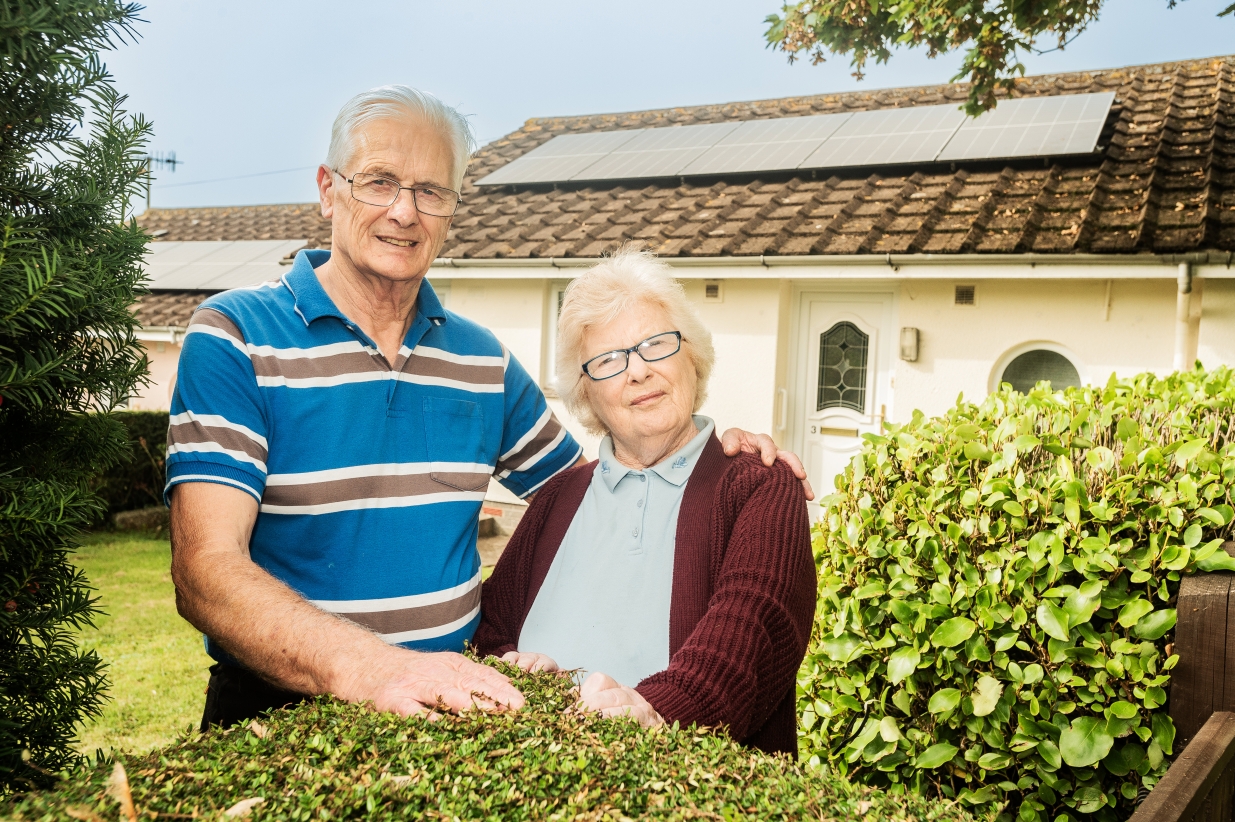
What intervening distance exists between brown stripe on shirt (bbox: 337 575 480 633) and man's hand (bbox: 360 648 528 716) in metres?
0.68

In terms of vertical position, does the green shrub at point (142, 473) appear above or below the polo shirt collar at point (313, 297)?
below

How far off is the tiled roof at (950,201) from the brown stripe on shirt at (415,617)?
6872 millimetres

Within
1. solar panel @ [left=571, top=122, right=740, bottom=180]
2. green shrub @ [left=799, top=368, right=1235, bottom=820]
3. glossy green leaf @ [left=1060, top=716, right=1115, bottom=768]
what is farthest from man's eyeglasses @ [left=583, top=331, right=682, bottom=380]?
solar panel @ [left=571, top=122, right=740, bottom=180]

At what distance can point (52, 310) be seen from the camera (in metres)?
1.61

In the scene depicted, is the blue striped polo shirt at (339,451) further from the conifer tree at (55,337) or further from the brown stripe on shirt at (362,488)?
the conifer tree at (55,337)

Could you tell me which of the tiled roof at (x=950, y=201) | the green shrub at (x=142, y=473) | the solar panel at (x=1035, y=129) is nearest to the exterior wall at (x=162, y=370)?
the green shrub at (x=142, y=473)

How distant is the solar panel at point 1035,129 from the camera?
898 centimetres

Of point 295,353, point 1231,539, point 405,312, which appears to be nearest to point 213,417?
point 295,353

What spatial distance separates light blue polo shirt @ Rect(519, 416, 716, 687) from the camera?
2.24 metres

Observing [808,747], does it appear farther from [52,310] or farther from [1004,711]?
[52,310]

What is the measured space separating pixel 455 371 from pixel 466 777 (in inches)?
62.4

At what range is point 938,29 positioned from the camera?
254 inches

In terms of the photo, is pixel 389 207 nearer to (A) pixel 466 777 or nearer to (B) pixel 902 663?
(A) pixel 466 777

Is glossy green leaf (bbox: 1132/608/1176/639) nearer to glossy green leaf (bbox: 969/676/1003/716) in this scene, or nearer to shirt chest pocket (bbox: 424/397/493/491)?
glossy green leaf (bbox: 969/676/1003/716)
